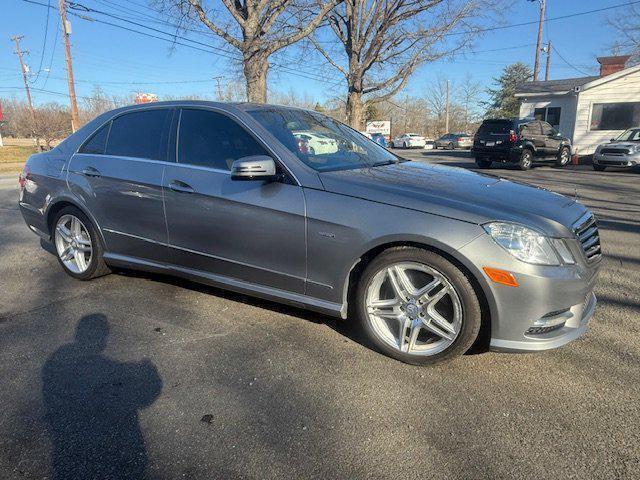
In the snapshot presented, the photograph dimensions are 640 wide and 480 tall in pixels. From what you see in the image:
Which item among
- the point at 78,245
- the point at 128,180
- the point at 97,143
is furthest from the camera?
the point at 78,245

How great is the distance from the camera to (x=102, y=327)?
3.43 meters

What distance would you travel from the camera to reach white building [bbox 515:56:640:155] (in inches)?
812

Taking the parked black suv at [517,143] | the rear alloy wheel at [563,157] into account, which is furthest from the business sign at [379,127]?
the parked black suv at [517,143]

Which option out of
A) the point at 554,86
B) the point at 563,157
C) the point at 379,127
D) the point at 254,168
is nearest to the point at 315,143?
the point at 254,168

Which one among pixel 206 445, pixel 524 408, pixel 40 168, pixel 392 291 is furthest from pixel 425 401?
pixel 40 168

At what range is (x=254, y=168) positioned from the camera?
9.77 feet

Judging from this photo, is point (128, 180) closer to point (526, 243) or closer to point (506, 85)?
point (526, 243)

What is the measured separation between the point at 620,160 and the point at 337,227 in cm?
1629

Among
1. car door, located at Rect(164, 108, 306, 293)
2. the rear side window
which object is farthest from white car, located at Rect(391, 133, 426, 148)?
car door, located at Rect(164, 108, 306, 293)

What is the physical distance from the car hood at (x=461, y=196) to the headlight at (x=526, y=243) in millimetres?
41

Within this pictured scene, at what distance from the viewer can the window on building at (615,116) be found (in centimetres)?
2064

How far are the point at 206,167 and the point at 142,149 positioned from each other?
29.9 inches

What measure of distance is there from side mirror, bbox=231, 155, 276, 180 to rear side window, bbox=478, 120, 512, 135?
1573 cm

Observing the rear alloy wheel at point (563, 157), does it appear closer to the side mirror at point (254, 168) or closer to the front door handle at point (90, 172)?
the side mirror at point (254, 168)
